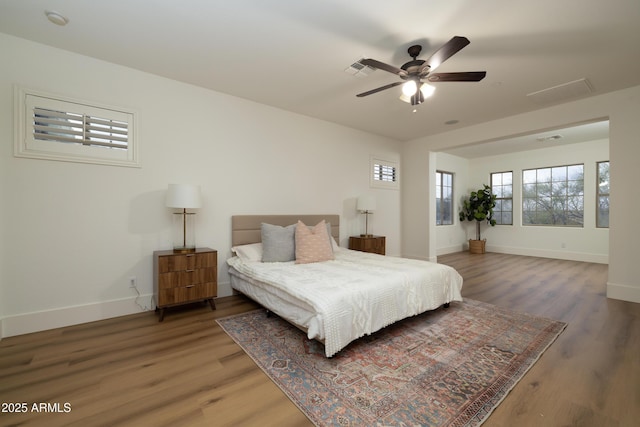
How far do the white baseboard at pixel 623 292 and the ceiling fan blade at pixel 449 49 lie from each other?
3865 millimetres

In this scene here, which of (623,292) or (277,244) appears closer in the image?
(277,244)

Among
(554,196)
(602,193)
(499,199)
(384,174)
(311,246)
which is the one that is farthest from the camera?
(499,199)

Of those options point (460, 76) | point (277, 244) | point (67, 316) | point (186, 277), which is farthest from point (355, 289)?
point (67, 316)

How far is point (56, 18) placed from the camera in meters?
2.20

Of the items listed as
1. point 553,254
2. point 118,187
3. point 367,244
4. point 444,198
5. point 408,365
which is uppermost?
point 444,198

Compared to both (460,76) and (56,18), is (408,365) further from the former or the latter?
(56,18)

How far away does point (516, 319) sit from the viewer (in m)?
2.82

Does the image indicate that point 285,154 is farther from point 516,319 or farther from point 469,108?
point 516,319

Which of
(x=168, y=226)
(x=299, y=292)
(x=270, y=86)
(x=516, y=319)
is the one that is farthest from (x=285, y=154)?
(x=516, y=319)

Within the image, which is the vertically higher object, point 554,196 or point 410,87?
point 410,87

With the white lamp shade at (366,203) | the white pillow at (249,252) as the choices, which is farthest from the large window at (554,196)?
the white pillow at (249,252)

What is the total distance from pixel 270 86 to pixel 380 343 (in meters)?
3.15

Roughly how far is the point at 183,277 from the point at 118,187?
121 centimetres

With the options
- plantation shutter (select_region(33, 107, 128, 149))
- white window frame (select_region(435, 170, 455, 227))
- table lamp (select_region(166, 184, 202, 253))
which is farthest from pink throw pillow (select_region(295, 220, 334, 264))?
white window frame (select_region(435, 170, 455, 227))
